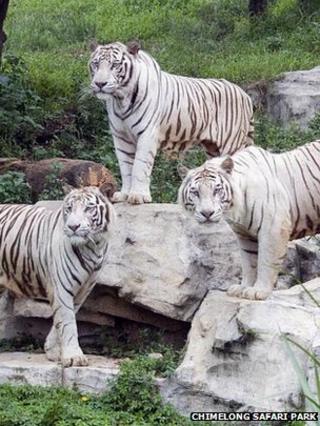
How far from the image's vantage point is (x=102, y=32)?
14.9 metres

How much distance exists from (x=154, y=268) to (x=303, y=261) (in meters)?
1.04

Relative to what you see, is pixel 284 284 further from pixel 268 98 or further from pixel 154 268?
pixel 268 98

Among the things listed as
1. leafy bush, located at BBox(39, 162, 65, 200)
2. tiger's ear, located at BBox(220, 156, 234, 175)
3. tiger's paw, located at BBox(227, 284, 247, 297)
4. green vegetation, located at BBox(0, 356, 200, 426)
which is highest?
tiger's ear, located at BBox(220, 156, 234, 175)

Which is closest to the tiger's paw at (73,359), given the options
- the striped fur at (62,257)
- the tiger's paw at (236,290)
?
the striped fur at (62,257)

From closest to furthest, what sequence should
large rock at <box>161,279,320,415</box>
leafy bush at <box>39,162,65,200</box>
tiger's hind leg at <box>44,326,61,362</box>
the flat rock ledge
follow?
large rock at <box>161,279,320,415</box>
the flat rock ledge
tiger's hind leg at <box>44,326,61,362</box>
leafy bush at <box>39,162,65,200</box>

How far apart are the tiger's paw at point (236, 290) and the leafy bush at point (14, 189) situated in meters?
2.50

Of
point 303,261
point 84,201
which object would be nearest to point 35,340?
point 84,201

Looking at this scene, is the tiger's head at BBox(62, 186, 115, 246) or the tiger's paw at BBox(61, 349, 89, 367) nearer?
the tiger's head at BBox(62, 186, 115, 246)

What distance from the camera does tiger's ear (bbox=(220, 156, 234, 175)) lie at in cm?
706

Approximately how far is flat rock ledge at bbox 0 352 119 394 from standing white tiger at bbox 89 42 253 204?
132 cm

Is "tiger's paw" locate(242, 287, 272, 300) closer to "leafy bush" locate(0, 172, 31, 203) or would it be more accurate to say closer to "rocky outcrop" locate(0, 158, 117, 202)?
"rocky outcrop" locate(0, 158, 117, 202)

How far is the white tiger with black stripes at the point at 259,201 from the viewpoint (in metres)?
6.93

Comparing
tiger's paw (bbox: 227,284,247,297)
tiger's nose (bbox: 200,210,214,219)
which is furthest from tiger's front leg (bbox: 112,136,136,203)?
tiger's nose (bbox: 200,210,214,219)

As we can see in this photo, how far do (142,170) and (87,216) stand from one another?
0.88 metres
